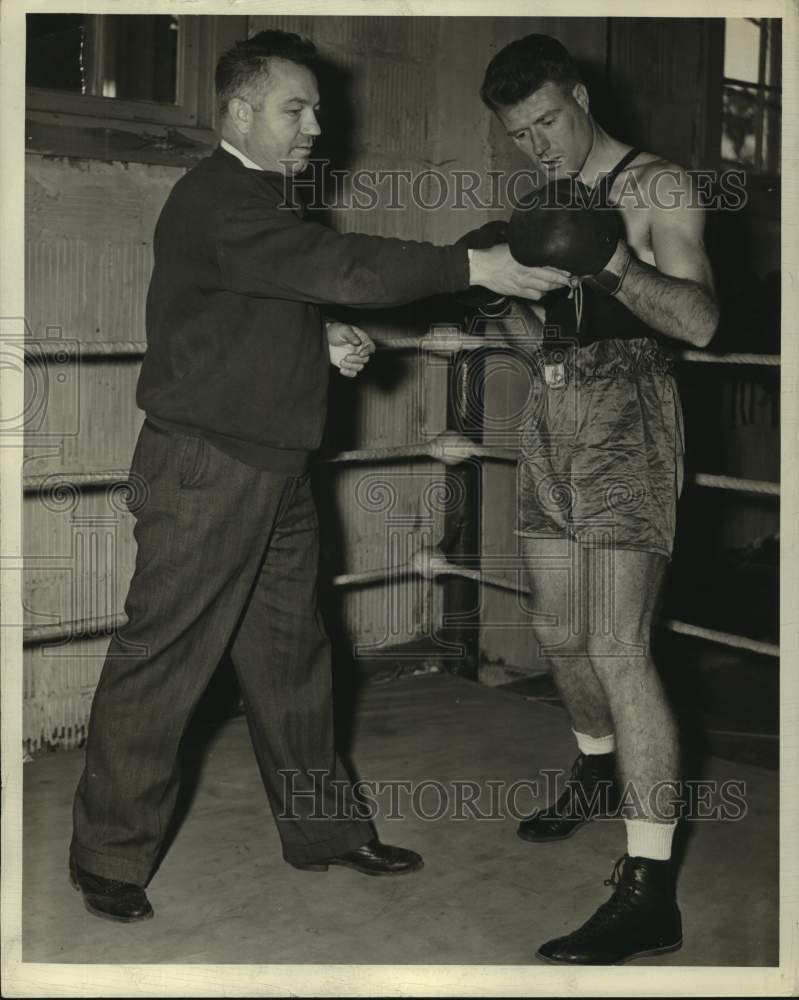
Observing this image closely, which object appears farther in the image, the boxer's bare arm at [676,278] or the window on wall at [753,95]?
the window on wall at [753,95]

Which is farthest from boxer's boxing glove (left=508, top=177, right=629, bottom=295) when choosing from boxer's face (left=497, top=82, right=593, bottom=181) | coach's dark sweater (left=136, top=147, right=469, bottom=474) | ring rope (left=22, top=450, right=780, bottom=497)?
ring rope (left=22, top=450, right=780, bottom=497)

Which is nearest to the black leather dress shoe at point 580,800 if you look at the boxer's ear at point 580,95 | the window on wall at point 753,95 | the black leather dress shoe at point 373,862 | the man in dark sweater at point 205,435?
the black leather dress shoe at point 373,862

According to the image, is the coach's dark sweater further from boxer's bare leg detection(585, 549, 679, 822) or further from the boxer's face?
boxer's bare leg detection(585, 549, 679, 822)

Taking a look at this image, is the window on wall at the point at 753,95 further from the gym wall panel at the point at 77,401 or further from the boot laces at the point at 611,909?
the boot laces at the point at 611,909

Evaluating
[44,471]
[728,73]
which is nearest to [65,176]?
[44,471]

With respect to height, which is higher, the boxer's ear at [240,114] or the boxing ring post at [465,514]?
the boxer's ear at [240,114]

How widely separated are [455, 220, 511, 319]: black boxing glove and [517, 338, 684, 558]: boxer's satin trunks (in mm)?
151

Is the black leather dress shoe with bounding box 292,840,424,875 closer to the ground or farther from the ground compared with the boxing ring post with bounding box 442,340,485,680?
closer to the ground

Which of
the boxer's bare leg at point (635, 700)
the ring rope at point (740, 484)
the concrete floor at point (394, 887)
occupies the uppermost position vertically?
the ring rope at point (740, 484)

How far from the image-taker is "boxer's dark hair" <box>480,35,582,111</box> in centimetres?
222

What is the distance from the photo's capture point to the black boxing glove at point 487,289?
7.48ft

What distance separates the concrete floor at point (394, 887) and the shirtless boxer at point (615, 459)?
11cm

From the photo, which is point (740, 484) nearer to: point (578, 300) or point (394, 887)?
point (578, 300)

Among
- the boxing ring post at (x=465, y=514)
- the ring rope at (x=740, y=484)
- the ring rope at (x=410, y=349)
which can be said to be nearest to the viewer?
the ring rope at (x=740, y=484)
